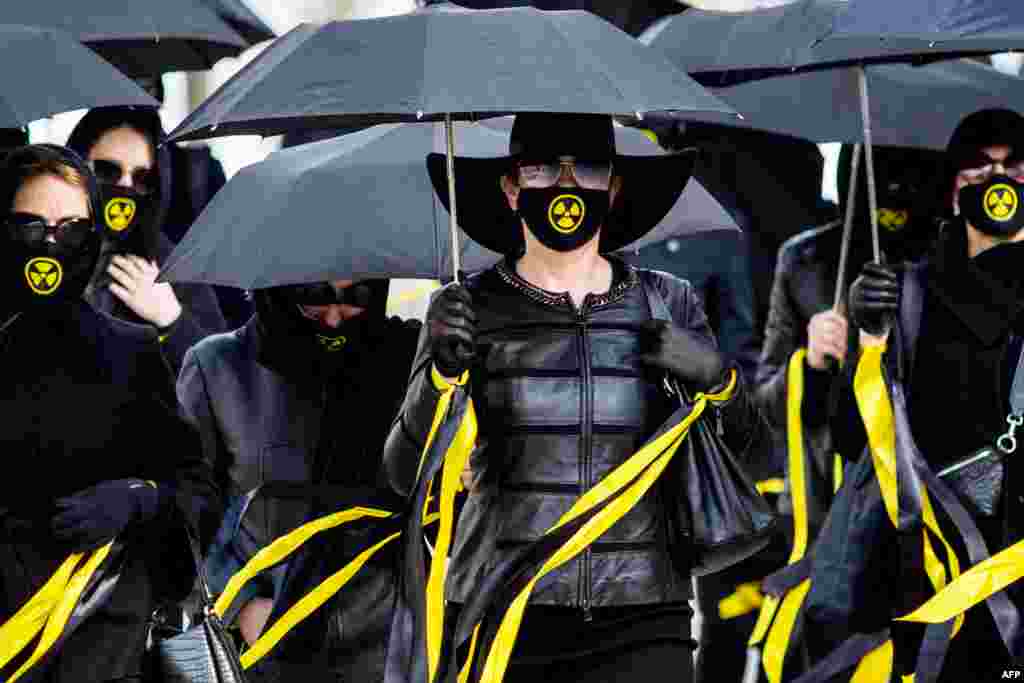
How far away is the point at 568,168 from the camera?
719 cm

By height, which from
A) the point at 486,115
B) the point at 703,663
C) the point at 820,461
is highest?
the point at 486,115

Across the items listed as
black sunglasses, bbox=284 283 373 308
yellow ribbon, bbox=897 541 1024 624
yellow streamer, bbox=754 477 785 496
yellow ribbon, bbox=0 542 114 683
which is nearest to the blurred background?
yellow streamer, bbox=754 477 785 496

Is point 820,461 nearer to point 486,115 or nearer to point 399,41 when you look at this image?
point 486,115

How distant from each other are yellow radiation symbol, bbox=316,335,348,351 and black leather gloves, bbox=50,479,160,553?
4.80 ft

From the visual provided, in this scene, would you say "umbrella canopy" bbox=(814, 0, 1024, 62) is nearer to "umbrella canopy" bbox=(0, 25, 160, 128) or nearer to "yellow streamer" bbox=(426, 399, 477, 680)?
"yellow streamer" bbox=(426, 399, 477, 680)

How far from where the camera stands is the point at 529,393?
7062 millimetres

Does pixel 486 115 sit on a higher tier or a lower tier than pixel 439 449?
higher

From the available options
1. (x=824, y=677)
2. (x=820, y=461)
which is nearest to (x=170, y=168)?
(x=820, y=461)

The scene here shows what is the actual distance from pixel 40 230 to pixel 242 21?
2778 millimetres

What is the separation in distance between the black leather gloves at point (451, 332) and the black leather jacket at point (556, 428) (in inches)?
3.4

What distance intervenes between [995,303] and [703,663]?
327 cm

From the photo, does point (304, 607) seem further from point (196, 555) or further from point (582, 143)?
point (582, 143)

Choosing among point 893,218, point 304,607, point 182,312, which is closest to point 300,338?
point 304,607

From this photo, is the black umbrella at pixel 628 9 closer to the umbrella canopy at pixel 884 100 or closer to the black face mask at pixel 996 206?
the umbrella canopy at pixel 884 100
